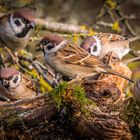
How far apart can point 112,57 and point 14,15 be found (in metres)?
1.27

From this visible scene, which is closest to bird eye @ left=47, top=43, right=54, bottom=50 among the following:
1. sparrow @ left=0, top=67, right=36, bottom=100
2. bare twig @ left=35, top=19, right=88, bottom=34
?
sparrow @ left=0, top=67, right=36, bottom=100

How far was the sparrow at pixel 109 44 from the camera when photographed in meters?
7.14

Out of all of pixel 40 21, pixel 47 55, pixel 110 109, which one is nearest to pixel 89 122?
pixel 110 109

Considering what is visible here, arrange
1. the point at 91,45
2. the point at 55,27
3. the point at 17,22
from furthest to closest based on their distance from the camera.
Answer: the point at 55,27 < the point at 91,45 < the point at 17,22

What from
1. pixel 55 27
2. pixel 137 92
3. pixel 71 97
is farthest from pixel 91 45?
pixel 71 97

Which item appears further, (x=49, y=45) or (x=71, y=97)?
(x=49, y=45)

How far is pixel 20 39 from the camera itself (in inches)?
263

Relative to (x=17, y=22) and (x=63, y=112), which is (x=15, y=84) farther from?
(x=63, y=112)

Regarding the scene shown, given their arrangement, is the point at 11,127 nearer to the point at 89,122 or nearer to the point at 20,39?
the point at 89,122

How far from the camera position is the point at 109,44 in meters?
7.34

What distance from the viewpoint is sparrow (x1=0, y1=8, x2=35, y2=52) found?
667 centimetres

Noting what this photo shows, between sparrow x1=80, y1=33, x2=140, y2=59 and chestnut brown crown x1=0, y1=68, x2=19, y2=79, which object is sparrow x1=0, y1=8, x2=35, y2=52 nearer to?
chestnut brown crown x1=0, y1=68, x2=19, y2=79

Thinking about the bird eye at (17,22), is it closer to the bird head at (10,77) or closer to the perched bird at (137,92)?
the bird head at (10,77)

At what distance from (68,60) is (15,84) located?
754 millimetres
